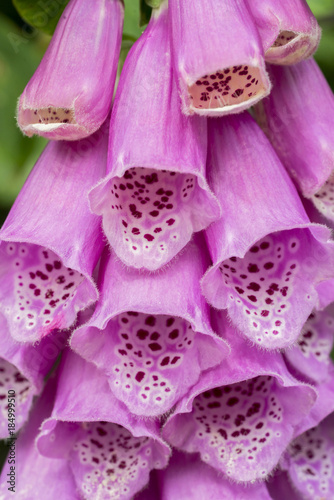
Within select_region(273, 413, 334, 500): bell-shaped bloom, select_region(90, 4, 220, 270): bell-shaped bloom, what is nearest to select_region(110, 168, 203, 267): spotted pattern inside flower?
select_region(90, 4, 220, 270): bell-shaped bloom

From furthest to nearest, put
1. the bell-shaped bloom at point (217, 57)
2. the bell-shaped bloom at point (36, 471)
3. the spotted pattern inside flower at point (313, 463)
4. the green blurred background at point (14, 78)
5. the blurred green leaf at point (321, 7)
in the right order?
1. the green blurred background at point (14, 78)
2. the blurred green leaf at point (321, 7)
3. the spotted pattern inside flower at point (313, 463)
4. the bell-shaped bloom at point (36, 471)
5. the bell-shaped bloom at point (217, 57)

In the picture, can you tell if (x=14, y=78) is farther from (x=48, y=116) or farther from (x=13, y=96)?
(x=48, y=116)

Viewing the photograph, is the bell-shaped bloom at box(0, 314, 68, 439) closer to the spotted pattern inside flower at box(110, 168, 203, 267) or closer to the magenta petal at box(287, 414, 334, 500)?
the spotted pattern inside flower at box(110, 168, 203, 267)

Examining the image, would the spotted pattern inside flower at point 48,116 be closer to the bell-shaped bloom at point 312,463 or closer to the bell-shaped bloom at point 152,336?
the bell-shaped bloom at point 152,336

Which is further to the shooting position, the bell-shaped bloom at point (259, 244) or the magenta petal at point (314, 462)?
the magenta petal at point (314, 462)

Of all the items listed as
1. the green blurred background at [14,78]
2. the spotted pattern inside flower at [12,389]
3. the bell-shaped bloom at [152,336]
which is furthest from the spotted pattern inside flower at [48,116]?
the green blurred background at [14,78]

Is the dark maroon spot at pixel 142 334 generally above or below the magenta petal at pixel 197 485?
above

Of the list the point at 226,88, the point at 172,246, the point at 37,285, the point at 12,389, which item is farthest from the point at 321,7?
the point at 12,389
